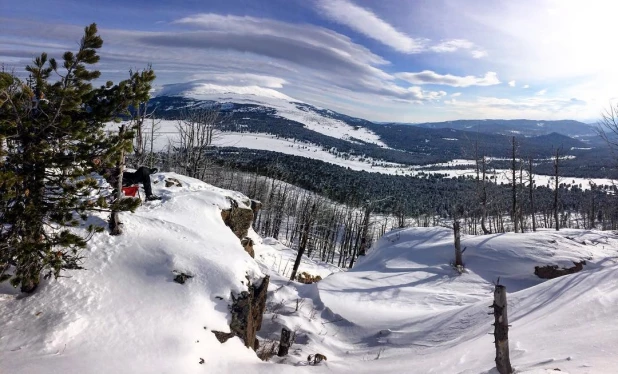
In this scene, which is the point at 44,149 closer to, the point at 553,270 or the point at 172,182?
the point at 172,182

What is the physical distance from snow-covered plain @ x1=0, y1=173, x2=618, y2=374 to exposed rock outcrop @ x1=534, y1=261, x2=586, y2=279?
0.88ft

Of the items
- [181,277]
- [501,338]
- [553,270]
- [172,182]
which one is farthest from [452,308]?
[172,182]

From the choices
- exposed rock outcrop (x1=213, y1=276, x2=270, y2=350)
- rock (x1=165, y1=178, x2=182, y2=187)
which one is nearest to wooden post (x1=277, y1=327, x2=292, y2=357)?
exposed rock outcrop (x1=213, y1=276, x2=270, y2=350)

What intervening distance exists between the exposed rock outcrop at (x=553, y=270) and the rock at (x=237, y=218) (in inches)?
571

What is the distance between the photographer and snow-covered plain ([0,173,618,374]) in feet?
21.5

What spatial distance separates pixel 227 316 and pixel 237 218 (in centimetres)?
805

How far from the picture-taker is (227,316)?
9.07 metres

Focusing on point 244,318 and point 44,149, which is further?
point 244,318

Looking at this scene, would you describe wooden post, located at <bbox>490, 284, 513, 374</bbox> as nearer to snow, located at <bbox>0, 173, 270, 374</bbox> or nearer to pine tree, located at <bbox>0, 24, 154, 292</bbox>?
snow, located at <bbox>0, 173, 270, 374</bbox>

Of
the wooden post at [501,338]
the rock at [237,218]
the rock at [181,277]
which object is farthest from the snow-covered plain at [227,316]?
the rock at [237,218]

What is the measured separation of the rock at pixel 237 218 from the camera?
1605cm

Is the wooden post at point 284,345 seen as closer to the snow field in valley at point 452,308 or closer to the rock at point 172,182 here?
the snow field in valley at point 452,308

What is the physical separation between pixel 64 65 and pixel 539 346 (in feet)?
35.7

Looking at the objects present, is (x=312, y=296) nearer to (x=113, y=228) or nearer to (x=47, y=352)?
(x=113, y=228)
